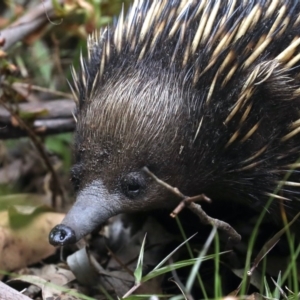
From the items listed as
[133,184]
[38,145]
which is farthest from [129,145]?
[38,145]

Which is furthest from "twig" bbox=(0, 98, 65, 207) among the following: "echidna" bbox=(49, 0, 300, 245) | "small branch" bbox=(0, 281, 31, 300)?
"small branch" bbox=(0, 281, 31, 300)

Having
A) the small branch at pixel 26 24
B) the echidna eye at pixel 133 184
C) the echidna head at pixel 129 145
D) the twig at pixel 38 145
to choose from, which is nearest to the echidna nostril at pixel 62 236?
the echidna head at pixel 129 145

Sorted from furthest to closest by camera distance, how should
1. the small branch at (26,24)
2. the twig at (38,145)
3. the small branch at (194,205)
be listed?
the small branch at (26,24) < the twig at (38,145) < the small branch at (194,205)

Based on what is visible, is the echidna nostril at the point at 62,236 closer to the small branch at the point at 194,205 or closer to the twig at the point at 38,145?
the small branch at the point at 194,205

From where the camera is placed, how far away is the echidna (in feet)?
6.85

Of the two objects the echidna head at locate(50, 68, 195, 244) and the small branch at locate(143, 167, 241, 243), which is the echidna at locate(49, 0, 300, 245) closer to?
the echidna head at locate(50, 68, 195, 244)

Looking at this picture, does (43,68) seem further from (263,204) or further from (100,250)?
(263,204)

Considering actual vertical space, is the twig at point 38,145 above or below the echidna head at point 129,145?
below

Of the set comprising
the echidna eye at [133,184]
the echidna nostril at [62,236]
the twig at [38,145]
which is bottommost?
the twig at [38,145]

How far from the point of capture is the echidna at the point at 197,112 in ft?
6.85

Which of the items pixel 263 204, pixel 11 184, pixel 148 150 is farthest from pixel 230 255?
pixel 11 184

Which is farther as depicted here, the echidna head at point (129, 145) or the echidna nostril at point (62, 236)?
the echidna head at point (129, 145)

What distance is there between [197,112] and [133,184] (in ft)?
0.97

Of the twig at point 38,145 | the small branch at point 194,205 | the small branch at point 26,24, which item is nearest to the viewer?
the small branch at point 194,205
